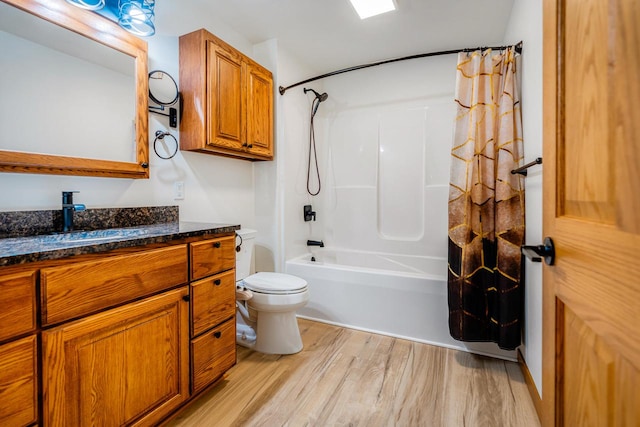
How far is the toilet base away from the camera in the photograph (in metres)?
1.98

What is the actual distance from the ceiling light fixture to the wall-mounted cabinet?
0.83 metres

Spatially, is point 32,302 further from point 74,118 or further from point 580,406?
point 580,406

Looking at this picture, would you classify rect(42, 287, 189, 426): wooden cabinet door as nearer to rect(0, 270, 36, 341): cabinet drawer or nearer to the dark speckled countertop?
rect(0, 270, 36, 341): cabinet drawer

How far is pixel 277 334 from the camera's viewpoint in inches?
77.9

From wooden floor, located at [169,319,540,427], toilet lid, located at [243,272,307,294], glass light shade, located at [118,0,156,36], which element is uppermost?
glass light shade, located at [118,0,156,36]

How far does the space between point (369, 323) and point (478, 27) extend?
241 centimetres

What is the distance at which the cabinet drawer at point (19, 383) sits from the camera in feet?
2.63

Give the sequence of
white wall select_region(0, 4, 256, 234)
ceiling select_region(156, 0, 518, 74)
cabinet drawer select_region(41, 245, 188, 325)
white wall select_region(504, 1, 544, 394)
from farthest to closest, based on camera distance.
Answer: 1. ceiling select_region(156, 0, 518, 74)
2. white wall select_region(504, 1, 544, 394)
3. white wall select_region(0, 4, 256, 234)
4. cabinet drawer select_region(41, 245, 188, 325)

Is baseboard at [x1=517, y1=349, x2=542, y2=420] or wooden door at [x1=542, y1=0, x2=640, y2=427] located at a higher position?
wooden door at [x1=542, y1=0, x2=640, y2=427]

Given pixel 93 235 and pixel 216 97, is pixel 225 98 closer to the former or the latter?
pixel 216 97

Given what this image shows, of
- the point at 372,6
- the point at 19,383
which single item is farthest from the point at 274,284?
the point at 372,6

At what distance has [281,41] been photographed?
8.19 feet

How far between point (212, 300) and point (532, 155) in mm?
1828

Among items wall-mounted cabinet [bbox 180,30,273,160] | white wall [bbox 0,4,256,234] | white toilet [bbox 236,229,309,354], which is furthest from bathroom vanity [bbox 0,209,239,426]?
wall-mounted cabinet [bbox 180,30,273,160]
